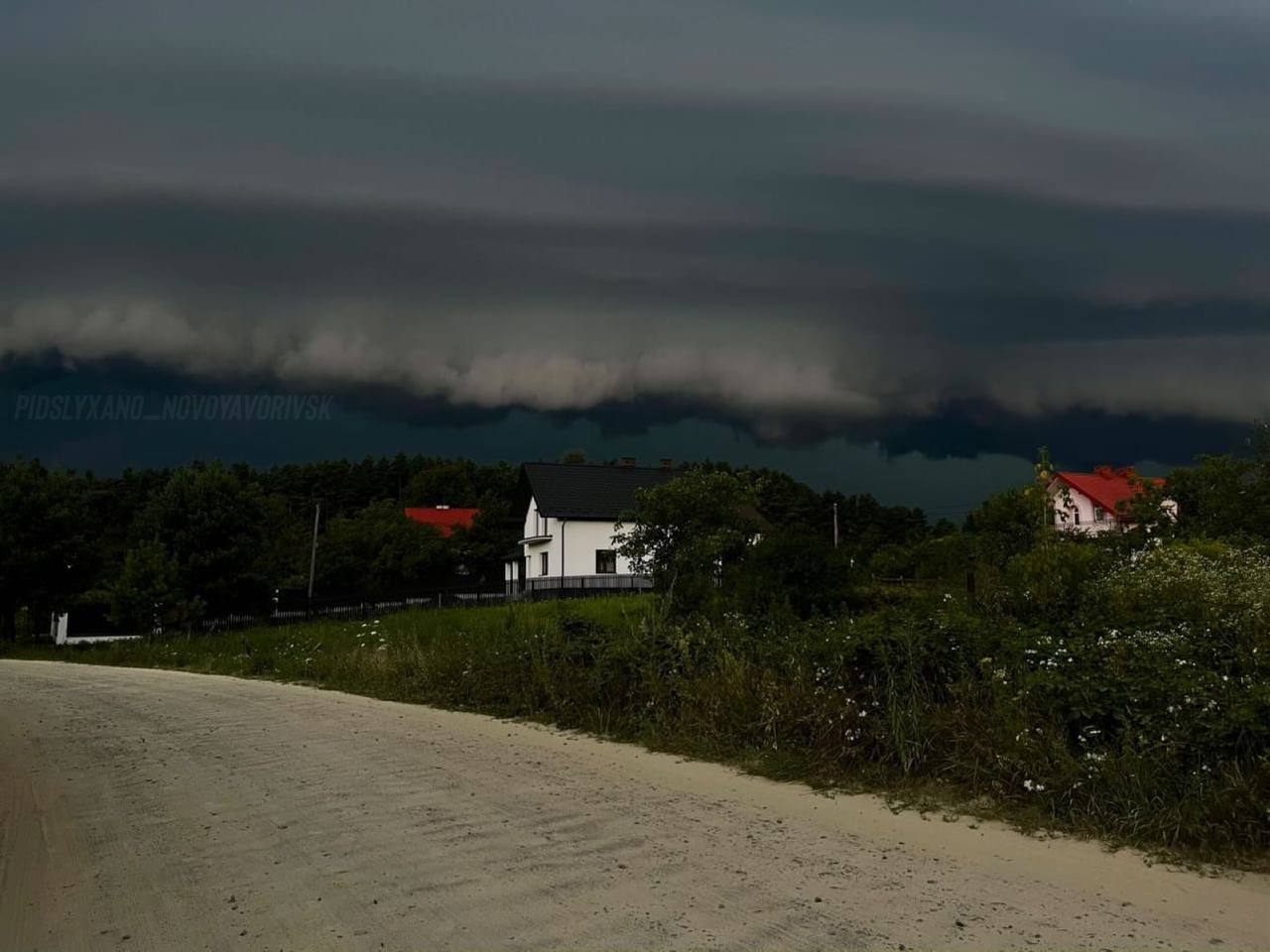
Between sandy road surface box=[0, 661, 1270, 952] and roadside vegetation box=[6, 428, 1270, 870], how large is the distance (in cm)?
55

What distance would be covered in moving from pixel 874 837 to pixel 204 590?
114 ft

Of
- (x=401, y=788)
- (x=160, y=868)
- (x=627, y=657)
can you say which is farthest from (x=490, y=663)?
(x=160, y=868)

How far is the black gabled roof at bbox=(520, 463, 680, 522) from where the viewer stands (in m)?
44.6

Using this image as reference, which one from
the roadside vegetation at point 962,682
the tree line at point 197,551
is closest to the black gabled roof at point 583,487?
the tree line at point 197,551

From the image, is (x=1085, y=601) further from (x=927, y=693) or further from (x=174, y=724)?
(x=174, y=724)

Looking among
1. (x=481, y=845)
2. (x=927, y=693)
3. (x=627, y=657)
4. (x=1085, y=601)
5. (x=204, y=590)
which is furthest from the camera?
(x=204, y=590)

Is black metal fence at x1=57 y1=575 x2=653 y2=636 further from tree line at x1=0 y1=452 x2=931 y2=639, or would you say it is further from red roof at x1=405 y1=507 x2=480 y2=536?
red roof at x1=405 y1=507 x2=480 y2=536

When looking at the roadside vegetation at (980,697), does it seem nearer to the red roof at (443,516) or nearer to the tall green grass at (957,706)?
the tall green grass at (957,706)

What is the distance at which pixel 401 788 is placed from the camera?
7.14m

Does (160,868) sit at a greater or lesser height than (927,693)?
lesser

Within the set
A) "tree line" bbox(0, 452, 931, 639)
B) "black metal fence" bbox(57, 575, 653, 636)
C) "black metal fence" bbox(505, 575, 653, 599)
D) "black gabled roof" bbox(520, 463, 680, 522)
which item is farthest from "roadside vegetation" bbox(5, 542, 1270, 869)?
"black gabled roof" bbox(520, 463, 680, 522)

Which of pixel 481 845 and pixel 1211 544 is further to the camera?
pixel 1211 544

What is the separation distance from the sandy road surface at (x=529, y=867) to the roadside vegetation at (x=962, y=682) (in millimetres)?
551

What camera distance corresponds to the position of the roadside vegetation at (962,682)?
228 inches
